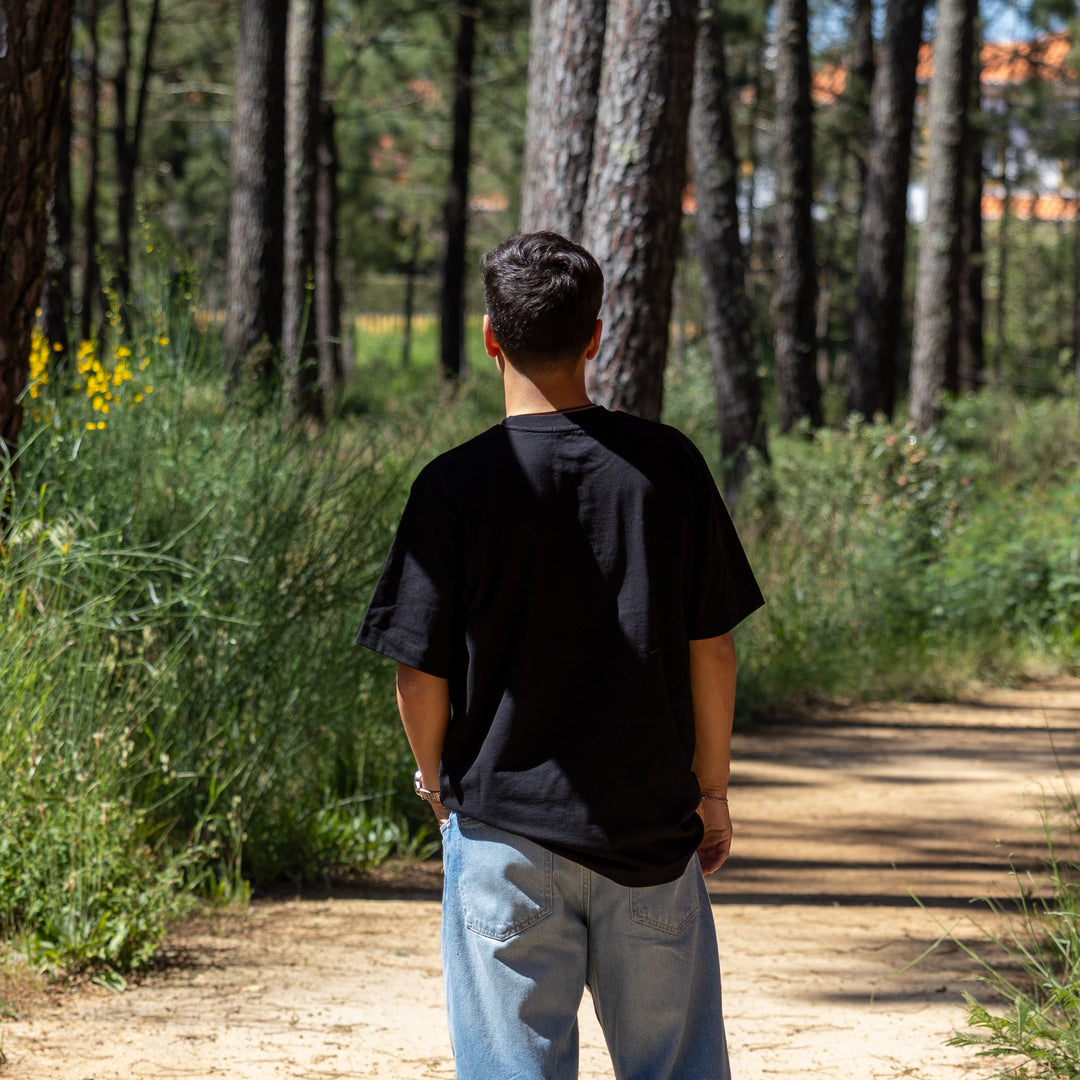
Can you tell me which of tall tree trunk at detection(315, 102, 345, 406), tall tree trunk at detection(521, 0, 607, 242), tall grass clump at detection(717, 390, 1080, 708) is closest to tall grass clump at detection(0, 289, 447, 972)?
tall tree trunk at detection(521, 0, 607, 242)

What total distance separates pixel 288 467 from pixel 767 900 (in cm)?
227

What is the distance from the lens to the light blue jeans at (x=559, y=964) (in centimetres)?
189

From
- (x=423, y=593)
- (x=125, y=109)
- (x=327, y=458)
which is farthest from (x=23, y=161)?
(x=125, y=109)

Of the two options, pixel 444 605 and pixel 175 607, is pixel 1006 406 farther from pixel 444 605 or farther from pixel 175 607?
pixel 444 605

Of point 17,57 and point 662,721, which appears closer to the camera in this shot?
point 662,721

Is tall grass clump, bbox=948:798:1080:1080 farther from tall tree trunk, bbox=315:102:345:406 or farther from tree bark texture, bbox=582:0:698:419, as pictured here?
tall tree trunk, bbox=315:102:345:406

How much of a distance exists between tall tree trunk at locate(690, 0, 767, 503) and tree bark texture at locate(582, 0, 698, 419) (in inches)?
218

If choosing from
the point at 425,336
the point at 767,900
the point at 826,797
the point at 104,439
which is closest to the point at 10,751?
the point at 104,439

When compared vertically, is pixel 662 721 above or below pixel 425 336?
below

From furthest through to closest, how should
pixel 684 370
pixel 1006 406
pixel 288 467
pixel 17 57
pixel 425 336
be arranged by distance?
pixel 425 336 → pixel 684 370 → pixel 1006 406 → pixel 288 467 → pixel 17 57

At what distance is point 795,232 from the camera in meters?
15.7

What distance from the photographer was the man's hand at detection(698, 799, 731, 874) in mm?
2078

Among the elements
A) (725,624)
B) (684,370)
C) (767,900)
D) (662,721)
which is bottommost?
(767,900)

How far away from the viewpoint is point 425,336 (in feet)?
154
